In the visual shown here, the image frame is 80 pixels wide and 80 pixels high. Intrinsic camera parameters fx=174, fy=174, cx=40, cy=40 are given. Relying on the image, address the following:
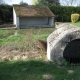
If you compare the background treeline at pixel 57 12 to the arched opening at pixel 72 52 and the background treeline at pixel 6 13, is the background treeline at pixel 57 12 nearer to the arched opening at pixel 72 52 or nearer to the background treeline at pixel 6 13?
the background treeline at pixel 6 13

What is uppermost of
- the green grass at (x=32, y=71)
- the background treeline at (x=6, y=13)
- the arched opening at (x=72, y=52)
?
the background treeline at (x=6, y=13)

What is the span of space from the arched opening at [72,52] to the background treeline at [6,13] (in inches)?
1017

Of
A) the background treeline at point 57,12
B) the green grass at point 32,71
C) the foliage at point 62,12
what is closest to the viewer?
the green grass at point 32,71

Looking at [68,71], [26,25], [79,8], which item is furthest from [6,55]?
[79,8]

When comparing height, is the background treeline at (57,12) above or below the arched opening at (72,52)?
above

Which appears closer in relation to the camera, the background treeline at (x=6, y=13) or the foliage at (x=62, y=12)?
the background treeline at (x=6, y=13)

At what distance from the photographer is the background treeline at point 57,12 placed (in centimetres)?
3234

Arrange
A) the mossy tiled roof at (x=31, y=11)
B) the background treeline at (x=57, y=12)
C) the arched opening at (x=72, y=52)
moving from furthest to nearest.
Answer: the background treeline at (x=57, y=12) → the mossy tiled roof at (x=31, y=11) → the arched opening at (x=72, y=52)

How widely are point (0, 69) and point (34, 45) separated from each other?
4451 millimetres

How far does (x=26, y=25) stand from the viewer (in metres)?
29.3

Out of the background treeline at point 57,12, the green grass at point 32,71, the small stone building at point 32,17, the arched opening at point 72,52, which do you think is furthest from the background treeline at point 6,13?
the green grass at point 32,71

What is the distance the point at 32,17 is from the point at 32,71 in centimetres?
2425

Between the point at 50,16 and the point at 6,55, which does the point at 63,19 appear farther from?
the point at 6,55

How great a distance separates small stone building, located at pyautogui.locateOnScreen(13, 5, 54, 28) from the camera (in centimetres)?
2869
